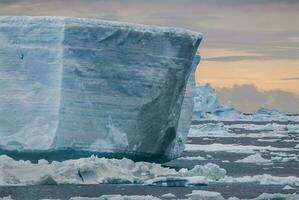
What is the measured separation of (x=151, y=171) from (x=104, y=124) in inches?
64.9

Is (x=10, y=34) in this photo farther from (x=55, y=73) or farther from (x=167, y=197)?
(x=167, y=197)

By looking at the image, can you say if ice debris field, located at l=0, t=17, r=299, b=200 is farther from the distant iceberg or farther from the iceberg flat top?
the distant iceberg

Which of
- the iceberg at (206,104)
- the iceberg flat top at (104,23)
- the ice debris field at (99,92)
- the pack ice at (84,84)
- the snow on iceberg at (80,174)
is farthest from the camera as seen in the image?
the iceberg at (206,104)

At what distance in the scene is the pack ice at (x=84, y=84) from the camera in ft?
64.8

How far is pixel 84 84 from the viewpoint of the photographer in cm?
1998

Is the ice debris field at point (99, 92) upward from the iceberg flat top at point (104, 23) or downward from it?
downward

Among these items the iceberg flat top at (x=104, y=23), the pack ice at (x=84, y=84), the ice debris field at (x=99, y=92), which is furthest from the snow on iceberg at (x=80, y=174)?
the iceberg flat top at (x=104, y=23)

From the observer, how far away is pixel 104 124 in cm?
1997

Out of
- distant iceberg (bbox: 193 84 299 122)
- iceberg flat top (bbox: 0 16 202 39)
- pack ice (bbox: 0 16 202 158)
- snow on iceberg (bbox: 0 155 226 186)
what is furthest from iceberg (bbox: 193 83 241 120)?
snow on iceberg (bbox: 0 155 226 186)

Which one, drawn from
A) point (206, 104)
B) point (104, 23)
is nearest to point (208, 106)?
→ point (206, 104)

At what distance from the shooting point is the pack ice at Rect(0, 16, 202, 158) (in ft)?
64.8

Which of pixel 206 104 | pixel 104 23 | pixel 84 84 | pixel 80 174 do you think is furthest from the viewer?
pixel 206 104

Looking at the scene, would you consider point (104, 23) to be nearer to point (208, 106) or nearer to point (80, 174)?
point (80, 174)

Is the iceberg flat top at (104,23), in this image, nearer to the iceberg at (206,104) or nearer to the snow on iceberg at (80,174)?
the snow on iceberg at (80,174)
